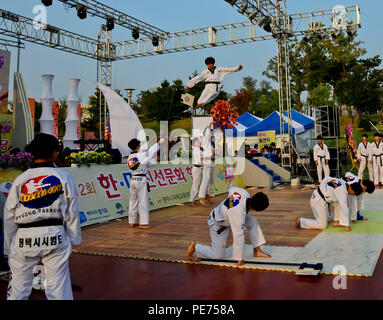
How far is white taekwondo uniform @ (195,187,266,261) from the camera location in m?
3.83

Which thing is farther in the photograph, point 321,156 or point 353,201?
point 321,156

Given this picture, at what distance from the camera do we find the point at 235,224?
3.82 metres

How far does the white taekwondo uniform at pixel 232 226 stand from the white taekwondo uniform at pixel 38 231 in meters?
1.93

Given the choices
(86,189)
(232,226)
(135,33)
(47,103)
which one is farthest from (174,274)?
(135,33)

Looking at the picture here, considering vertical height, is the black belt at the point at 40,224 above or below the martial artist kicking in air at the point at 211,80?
below

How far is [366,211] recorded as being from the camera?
731 centimetres

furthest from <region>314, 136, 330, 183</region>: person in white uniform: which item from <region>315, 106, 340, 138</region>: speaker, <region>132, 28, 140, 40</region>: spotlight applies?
<region>132, 28, 140, 40</region>: spotlight

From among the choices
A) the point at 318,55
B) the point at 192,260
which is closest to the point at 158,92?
the point at 318,55

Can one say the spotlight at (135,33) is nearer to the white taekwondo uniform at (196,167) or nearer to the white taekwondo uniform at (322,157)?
the white taekwondo uniform at (322,157)

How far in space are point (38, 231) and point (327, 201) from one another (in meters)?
4.59

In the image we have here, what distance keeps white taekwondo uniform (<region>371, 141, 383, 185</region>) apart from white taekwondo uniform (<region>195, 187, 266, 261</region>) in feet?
30.7

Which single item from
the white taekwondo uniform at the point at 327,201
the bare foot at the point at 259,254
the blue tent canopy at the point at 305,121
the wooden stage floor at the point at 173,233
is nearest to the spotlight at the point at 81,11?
the wooden stage floor at the point at 173,233

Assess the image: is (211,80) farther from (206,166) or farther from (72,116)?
(72,116)

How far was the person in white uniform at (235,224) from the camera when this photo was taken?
3.81 metres
